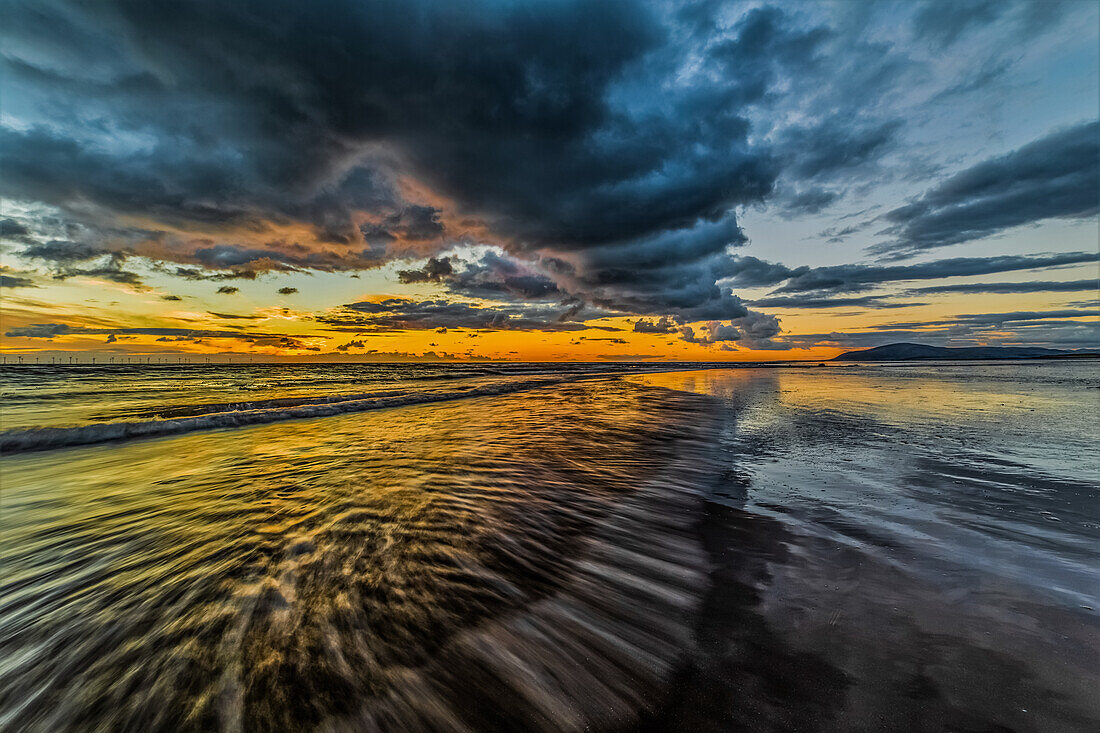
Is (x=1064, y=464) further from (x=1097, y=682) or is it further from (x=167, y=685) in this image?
(x=167, y=685)

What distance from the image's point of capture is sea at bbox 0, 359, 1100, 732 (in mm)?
2809

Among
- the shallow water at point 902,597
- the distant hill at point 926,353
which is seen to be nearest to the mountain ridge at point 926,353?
→ the distant hill at point 926,353

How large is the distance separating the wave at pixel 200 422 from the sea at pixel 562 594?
5.54 m

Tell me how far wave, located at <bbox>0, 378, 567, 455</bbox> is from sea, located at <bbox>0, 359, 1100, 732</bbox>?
554 cm

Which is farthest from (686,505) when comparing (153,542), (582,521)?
(153,542)

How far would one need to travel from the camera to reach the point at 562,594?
428 centimetres

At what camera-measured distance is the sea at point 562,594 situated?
2.81m

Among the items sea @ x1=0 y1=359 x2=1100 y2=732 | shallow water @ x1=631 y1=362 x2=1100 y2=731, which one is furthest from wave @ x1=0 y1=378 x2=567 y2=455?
shallow water @ x1=631 y1=362 x2=1100 y2=731

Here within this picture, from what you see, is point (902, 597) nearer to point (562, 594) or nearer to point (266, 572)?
point (562, 594)

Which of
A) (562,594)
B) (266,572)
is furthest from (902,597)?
(266,572)

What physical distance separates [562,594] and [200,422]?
64.1 feet

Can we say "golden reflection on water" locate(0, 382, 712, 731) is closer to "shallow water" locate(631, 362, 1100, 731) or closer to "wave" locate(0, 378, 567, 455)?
"shallow water" locate(631, 362, 1100, 731)

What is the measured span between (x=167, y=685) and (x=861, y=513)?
27.9ft

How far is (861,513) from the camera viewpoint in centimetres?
611
